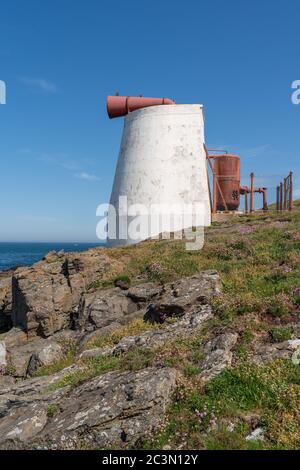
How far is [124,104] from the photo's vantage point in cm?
3184

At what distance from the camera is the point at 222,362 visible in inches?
339

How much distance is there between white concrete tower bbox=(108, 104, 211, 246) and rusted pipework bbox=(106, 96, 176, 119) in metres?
2.02

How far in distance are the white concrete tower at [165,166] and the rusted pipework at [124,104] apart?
79.4 inches

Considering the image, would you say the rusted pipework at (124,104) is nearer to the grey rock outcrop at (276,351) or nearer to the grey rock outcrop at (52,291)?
the grey rock outcrop at (52,291)

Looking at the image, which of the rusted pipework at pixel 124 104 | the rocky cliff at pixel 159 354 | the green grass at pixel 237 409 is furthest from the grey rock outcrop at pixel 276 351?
the rusted pipework at pixel 124 104

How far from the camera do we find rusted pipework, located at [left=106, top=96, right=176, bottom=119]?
103 ft

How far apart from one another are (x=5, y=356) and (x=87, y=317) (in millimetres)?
3449

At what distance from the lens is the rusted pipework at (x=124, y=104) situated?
103 ft

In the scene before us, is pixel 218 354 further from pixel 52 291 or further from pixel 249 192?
pixel 249 192

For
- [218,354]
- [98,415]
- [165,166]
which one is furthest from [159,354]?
[165,166]

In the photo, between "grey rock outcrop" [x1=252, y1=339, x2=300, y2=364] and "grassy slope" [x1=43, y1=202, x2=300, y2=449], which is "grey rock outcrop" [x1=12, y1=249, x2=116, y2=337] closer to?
"grassy slope" [x1=43, y1=202, x2=300, y2=449]

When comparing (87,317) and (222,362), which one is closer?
(222,362)
